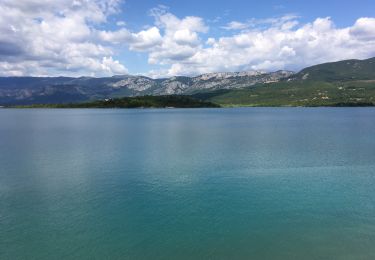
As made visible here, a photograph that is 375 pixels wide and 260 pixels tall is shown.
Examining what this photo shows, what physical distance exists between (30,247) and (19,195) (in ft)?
54.3

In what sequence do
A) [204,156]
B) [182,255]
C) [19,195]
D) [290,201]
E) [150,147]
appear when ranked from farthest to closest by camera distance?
1. [150,147]
2. [204,156]
3. [19,195]
4. [290,201]
5. [182,255]

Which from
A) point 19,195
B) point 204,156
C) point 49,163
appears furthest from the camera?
point 204,156

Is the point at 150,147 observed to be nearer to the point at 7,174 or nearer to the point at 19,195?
the point at 7,174

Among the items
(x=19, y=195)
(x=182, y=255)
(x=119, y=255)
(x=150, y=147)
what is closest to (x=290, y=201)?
(x=182, y=255)

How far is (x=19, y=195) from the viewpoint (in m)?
44.5

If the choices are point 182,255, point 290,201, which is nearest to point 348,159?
point 290,201

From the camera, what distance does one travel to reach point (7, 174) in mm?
56438

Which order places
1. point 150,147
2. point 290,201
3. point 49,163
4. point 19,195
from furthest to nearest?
point 150,147 < point 49,163 < point 19,195 < point 290,201

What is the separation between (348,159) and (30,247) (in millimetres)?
59138

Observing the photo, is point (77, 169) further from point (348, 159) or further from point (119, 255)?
point (348, 159)

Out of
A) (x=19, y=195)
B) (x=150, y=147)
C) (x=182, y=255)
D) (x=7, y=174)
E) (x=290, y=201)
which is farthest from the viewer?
(x=150, y=147)

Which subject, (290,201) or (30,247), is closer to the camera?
(30,247)

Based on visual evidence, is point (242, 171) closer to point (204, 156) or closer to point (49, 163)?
point (204, 156)

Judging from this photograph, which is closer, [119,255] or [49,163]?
[119,255]
